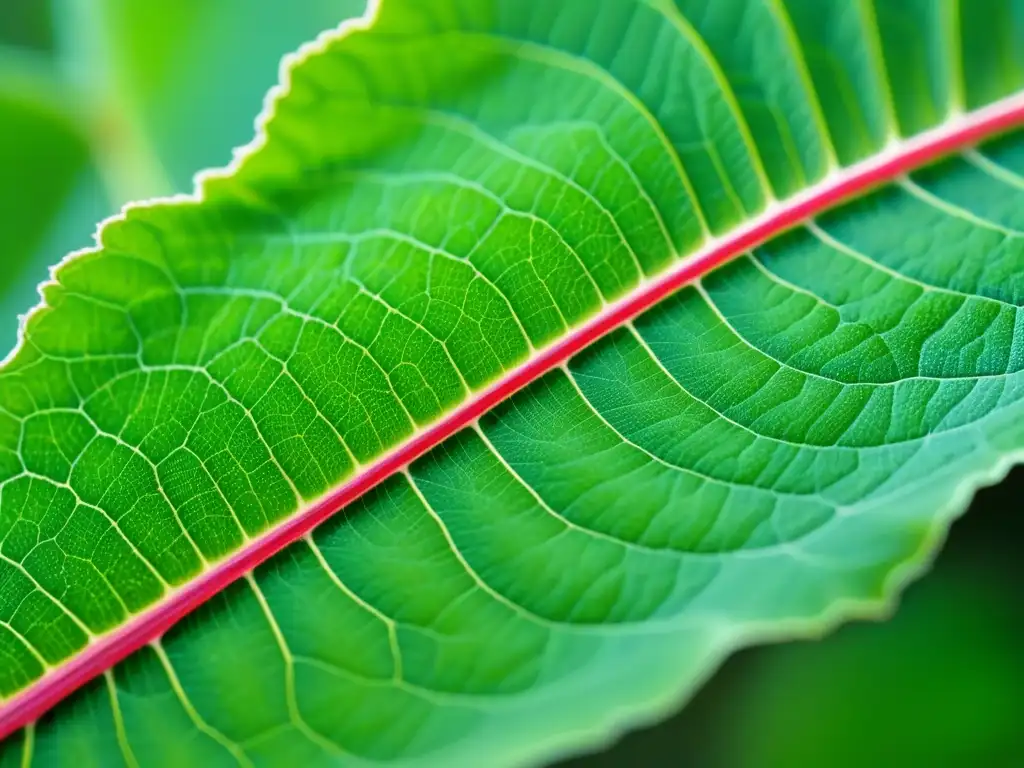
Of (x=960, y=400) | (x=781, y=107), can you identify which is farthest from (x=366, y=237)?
(x=960, y=400)

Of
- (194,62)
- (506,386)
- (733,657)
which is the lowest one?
(733,657)

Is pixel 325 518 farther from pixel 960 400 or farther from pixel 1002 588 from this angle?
pixel 1002 588

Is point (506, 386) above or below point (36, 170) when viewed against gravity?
below

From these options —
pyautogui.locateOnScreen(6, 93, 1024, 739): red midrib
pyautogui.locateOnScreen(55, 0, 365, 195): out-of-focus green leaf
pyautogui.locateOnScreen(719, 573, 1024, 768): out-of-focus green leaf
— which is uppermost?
pyautogui.locateOnScreen(55, 0, 365, 195): out-of-focus green leaf

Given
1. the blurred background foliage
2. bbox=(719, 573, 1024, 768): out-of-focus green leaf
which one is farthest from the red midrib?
bbox=(719, 573, 1024, 768): out-of-focus green leaf

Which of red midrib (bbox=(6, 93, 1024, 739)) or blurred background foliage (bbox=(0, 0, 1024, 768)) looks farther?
blurred background foliage (bbox=(0, 0, 1024, 768))

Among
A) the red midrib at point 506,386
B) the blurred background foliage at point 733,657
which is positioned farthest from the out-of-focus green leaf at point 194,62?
the red midrib at point 506,386

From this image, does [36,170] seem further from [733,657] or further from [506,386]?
[733,657]

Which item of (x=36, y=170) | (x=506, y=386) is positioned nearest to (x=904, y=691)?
(x=506, y=386)

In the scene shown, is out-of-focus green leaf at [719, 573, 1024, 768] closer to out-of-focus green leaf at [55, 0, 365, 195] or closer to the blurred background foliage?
the blurred background foliage
